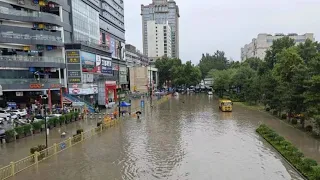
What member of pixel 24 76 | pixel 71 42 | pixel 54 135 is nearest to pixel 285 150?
pixel 54 135

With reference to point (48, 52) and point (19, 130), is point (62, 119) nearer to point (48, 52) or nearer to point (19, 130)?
point (19, 130)

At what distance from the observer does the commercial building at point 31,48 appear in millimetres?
42406

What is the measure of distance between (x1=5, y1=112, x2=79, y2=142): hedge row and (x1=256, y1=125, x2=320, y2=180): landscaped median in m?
22.3

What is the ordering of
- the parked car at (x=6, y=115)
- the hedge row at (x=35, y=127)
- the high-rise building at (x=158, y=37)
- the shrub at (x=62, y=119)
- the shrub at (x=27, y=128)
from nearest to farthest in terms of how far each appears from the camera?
the hedge row at (x=35, y=127), the shrub at (x=27, y=128), the parked car at (x=6, y=115), the shrub at (x=62, y=119), the high-rise building at (x=158, y=37)

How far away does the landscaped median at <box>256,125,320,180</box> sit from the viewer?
16.5 metres

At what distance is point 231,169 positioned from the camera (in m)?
18.7

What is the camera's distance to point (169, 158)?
2142cm

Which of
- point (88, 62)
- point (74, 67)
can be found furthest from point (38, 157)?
point (88, 62)

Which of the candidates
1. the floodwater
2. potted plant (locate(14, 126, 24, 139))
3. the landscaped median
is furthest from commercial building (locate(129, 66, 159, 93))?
the landscaped median

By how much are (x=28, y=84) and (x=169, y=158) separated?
3008 cm

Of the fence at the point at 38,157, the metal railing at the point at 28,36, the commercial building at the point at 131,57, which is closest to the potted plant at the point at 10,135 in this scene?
the fence at the point at 38,157

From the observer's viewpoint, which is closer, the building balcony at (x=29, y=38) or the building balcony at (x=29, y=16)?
the building balcony at (x=29, y=16)

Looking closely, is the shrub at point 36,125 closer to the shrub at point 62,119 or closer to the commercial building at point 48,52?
the shrub at point 62,119

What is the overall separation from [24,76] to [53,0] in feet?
40.7
